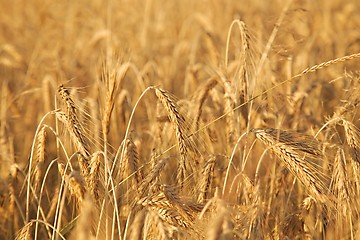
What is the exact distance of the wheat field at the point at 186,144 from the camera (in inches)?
89.0

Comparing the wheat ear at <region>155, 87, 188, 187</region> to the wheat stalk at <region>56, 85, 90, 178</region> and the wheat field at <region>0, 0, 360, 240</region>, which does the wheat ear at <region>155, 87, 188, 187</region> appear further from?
the wheat stalk at <region>56, 85, 90, 178</region>

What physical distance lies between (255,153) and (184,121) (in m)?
1.32

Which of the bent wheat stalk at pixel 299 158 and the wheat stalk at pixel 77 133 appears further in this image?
the wheat stalk at pixel 77 133

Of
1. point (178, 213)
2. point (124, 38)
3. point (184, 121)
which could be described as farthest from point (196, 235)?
point (124, 38)

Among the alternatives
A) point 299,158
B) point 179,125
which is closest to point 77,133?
point 179,125

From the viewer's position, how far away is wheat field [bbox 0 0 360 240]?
2262 millimetres

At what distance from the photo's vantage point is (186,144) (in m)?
2.40

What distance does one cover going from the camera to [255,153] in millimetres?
3693

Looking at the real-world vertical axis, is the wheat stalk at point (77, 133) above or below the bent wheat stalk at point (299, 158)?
above

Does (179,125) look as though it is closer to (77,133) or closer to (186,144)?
(186,144)

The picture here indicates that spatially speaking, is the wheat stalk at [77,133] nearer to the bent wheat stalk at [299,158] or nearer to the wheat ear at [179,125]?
the wheat ear at [179,125]

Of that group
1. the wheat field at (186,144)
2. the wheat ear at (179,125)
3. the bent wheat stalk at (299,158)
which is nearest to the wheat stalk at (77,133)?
the wheat field at (186,144)

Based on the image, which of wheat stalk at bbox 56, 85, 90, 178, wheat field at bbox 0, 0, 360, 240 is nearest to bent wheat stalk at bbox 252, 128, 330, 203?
wheat field at bbox 0, 0, 360, 240

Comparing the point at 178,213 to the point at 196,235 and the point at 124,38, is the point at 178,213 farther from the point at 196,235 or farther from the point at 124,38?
the point at 124,38
